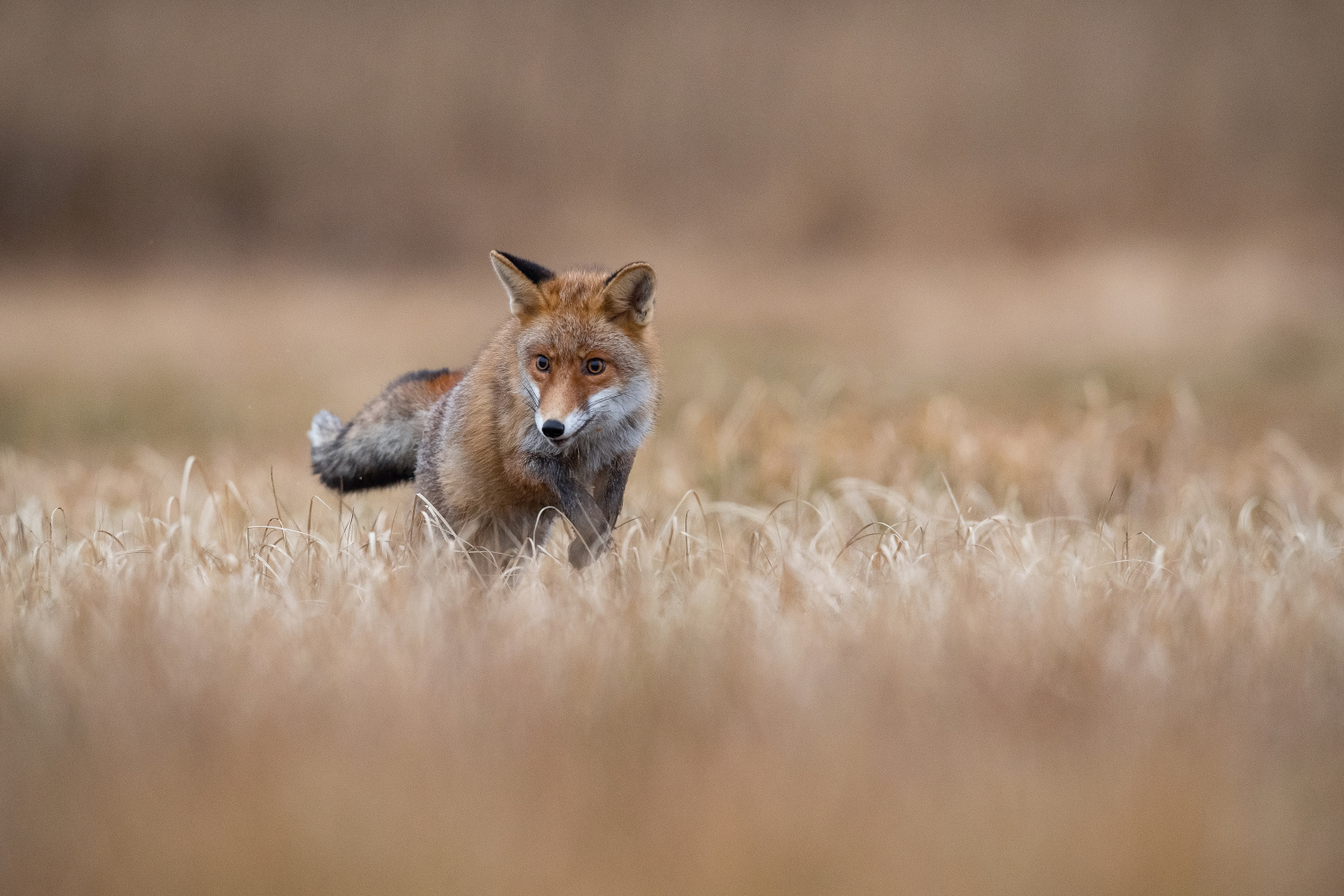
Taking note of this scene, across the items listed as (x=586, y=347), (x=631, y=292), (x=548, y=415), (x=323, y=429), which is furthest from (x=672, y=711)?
(x=323, y=429)

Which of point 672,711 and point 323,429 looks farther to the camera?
point 323,429

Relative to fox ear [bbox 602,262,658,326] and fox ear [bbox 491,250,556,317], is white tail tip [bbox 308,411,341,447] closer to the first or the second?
fox ear [bbox 491,250,556,317]

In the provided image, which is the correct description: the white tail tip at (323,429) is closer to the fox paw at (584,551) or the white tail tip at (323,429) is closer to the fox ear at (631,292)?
the fox paw at (584,551)

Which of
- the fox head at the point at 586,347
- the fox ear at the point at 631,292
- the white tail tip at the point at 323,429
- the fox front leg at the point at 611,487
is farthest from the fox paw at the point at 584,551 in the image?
the white tail tip at the point at 323,429

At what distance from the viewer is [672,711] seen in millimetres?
1980

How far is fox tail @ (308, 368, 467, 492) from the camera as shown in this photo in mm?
3896

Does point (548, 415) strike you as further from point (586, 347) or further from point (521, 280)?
point (521, 280)

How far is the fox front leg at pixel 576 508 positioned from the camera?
3283 millimetres

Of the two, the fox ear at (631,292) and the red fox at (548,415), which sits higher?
the fox ear at (631,292)

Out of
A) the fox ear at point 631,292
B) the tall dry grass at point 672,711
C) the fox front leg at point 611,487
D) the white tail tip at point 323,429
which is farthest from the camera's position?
the white tail tip at point 323,429

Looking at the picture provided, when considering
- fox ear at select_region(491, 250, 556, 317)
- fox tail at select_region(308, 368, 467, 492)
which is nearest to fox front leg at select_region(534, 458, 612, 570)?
fox ear at select_region(491, 250, 556, 317)

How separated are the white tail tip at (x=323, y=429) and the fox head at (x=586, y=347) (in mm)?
1090

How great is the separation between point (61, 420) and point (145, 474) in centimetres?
265

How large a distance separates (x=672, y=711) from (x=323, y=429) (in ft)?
8.61
